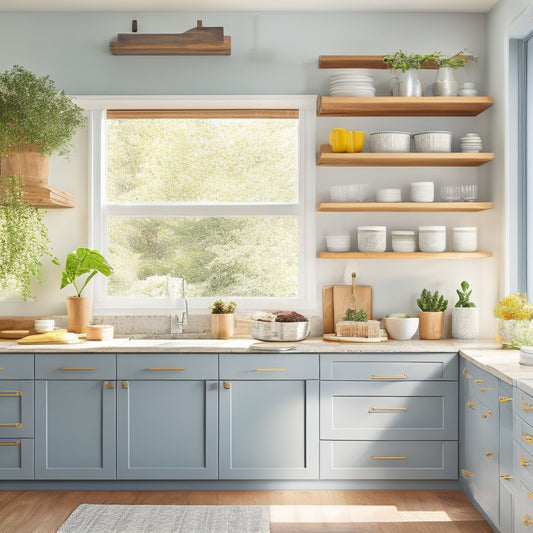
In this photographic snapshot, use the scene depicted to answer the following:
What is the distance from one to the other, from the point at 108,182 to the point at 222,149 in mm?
774

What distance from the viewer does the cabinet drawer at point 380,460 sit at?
3756 mm

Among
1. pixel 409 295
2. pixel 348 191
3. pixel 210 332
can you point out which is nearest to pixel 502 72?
pixel 348 191

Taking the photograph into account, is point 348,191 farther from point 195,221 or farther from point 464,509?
point 464,509

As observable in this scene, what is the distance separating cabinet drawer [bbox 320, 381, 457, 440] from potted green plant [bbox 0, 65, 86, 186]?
2.09m

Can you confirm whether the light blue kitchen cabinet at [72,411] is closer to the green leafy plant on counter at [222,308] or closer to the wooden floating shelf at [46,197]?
the green leafy plant on counter at [222,308]

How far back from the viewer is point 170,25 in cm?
434

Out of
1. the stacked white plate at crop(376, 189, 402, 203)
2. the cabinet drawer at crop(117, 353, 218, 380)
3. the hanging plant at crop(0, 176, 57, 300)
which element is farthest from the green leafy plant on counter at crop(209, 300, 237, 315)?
the stacked white plate at crop(376, 189, 402, 203)

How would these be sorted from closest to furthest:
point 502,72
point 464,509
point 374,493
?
point 464,509
point 374,493
point 502,72

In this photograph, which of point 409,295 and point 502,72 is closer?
point 502,72

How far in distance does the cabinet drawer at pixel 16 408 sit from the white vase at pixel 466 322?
8.36 ft

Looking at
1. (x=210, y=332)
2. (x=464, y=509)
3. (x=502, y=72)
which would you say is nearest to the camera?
(x=464, y=509)

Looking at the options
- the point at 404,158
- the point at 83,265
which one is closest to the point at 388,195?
the point at 404,158

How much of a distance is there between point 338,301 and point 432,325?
600mm

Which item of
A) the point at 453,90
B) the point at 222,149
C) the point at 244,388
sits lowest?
the point at 244,388
